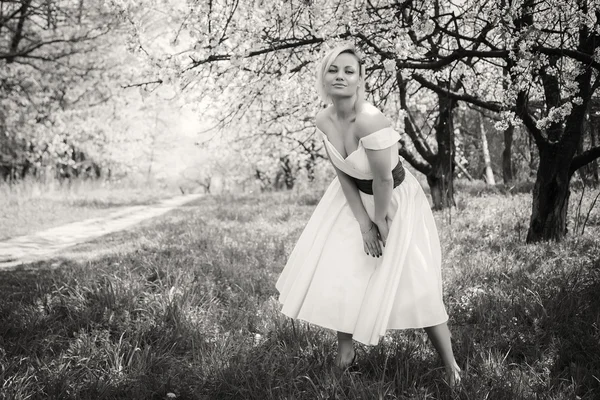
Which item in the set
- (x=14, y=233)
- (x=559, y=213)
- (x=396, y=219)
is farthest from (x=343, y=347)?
(x=14, y=233)

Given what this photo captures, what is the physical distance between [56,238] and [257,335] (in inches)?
216

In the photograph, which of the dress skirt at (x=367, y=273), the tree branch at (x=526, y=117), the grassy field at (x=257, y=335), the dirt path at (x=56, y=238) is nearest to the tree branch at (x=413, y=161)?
the tree branch at (x=526, y=117)

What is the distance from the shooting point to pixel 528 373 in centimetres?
273

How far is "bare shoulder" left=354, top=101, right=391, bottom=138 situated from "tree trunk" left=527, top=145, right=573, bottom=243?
3888 millimetres

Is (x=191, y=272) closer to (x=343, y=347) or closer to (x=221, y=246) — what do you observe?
(x=221, y=246)

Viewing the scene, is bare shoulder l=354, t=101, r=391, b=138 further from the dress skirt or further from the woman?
the dress skirt

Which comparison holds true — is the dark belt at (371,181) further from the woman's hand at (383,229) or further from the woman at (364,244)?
the woman's hand at (383,229)

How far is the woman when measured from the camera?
2482 millimetres

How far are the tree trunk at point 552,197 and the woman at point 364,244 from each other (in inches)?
136

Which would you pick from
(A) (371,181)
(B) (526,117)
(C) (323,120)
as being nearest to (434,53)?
(B) (526,117)

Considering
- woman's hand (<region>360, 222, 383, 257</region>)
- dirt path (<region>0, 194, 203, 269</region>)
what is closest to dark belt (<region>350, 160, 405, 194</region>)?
woman's hand (<region>360, 222, 383, 257</region>)

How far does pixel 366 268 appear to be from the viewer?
2652mm

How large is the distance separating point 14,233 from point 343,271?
6.80 m

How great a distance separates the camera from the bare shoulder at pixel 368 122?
Answer: 2.43 metres
